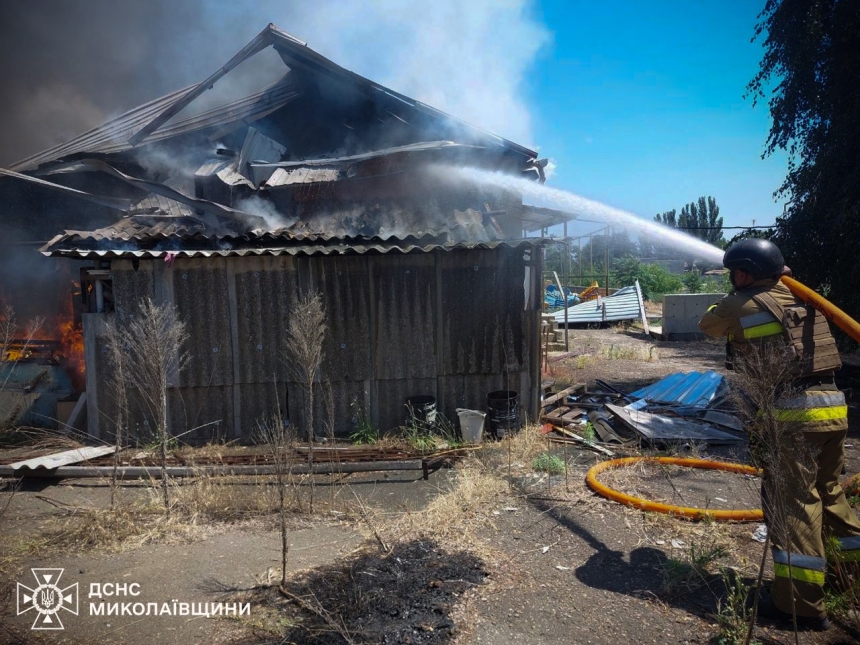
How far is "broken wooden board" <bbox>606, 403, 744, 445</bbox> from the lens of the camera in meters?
6.84

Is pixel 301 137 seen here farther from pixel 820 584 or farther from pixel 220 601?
pixel 820 584

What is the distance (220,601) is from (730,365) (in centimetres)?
420

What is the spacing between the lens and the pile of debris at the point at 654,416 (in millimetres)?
6930

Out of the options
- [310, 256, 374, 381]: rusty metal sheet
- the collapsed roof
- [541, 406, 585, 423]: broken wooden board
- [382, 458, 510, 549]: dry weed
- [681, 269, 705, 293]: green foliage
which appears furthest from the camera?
[681, 269, 705, 293]: green foliage

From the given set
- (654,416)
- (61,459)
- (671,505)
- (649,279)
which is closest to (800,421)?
(671,505)

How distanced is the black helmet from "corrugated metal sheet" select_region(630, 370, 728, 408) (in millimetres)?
4944

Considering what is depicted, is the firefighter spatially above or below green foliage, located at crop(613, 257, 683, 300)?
below

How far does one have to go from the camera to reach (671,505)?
4824 millimetres

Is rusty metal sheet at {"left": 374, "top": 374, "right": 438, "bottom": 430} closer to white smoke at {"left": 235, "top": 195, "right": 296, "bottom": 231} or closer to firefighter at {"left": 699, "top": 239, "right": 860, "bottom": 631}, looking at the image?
white smoke at {"left": 235, "top": 195, "right": 296, "bottom": 231}

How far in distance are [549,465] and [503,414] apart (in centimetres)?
134

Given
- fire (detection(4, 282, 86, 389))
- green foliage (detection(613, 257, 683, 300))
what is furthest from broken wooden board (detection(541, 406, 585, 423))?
green foliage (detection(613, 257, 683, 300))

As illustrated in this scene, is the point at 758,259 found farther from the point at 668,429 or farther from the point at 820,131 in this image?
the point at 820,131

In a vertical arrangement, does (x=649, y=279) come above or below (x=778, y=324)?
above

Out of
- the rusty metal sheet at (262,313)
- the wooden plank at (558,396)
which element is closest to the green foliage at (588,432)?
the wooden plank at (558,396)
